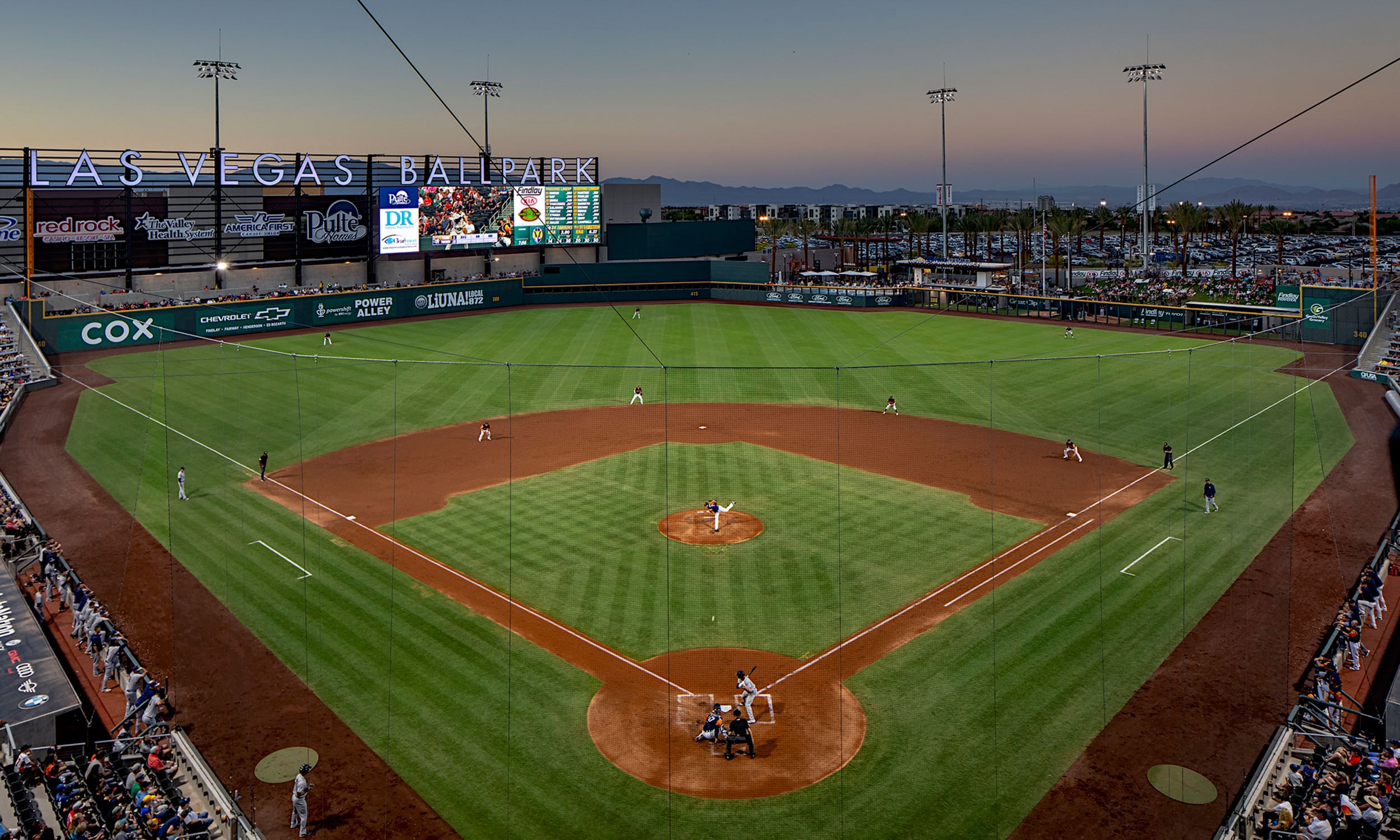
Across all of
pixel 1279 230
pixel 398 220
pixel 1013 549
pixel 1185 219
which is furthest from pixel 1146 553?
pixel 1279 230

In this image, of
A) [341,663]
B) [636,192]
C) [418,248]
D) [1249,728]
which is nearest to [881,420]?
[1249,728]

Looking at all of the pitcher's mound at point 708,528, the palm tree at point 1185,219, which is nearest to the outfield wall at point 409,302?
the palm tree at point 1185,219

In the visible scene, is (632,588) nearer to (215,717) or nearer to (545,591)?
(545,591)

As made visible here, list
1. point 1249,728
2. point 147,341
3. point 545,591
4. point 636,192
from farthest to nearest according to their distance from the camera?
point 636,192 < point 147,341 < point 545,591 < point 1249,728

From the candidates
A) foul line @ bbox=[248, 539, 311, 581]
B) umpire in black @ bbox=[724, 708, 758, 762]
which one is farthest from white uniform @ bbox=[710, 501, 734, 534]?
foul line @ bbox=[248, 539, 311, 581]

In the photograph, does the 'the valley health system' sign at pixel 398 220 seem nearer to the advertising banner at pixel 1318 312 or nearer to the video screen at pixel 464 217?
the video screen at pixel 464 217

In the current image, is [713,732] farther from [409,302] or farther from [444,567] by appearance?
[409,302]

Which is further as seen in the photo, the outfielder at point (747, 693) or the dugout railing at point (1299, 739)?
the outfielder at point (747, 693)
